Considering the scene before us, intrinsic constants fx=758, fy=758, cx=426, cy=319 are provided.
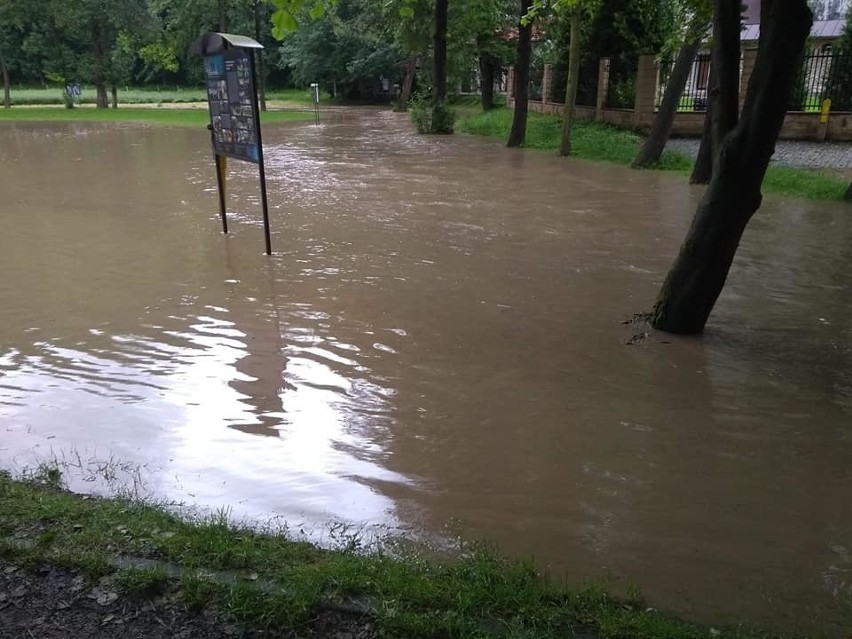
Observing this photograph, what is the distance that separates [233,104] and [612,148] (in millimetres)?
14197

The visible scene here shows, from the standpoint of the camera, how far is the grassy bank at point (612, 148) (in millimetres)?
14430

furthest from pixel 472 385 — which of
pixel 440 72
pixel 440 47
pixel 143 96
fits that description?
pixel 143 96

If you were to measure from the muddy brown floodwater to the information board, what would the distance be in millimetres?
1310

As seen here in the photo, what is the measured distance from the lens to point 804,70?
21203mm

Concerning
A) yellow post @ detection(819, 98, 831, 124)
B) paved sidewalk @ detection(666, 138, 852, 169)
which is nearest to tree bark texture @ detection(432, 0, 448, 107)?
paved sidewalk @ detection(666, 138, 852, 169)

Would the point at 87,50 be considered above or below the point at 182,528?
above

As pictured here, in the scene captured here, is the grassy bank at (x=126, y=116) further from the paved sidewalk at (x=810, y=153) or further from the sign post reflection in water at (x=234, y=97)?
the sign post reflection in water at (x=234, y=97)

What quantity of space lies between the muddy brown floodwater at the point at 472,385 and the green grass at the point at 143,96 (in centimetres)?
4388

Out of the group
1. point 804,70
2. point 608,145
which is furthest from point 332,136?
point 804,70

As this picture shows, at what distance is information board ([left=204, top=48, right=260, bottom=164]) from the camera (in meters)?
8.69

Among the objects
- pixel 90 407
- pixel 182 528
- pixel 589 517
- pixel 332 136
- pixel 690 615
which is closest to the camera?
pixel 690 615

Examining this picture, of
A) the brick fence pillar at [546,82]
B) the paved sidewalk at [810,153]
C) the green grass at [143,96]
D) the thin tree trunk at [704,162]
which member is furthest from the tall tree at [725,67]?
the green grass at [143,96]

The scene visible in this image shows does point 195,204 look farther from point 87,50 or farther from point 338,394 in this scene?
point 87,50

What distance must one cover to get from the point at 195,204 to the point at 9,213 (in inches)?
112
